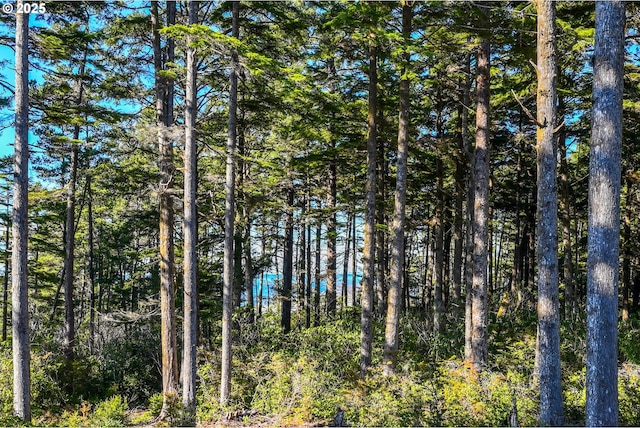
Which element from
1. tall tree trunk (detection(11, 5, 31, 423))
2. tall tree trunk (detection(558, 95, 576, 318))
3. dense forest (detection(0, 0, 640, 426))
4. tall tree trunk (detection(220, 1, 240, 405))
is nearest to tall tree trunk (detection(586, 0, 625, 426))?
dense forest (detection(0, 0, 640, 426))

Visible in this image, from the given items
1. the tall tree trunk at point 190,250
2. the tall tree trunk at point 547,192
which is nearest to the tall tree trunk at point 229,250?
the tall tree trunk at point 190,250

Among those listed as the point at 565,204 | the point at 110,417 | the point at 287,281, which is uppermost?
the point at 565,204

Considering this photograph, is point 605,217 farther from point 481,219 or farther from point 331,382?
point 331,382

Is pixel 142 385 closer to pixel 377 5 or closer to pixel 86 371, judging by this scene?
pixel 86 371

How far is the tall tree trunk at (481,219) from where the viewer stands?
8859 millimetres

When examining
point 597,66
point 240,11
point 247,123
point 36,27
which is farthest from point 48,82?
point 597,66

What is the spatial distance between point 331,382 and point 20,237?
7.54 m

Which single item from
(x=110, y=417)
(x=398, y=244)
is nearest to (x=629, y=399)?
(x=398, y=244)

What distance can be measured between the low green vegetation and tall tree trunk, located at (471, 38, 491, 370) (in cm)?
75

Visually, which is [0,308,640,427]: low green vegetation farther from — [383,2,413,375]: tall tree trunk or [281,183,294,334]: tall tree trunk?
[281,183,294,334]: tall tree trunk

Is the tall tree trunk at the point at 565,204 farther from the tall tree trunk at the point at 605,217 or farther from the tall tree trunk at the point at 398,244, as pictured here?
the tall tree trunk at the point at 605,217

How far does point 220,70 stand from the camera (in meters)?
10.9

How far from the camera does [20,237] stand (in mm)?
7938

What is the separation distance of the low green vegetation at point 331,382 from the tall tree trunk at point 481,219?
0.75 meters
